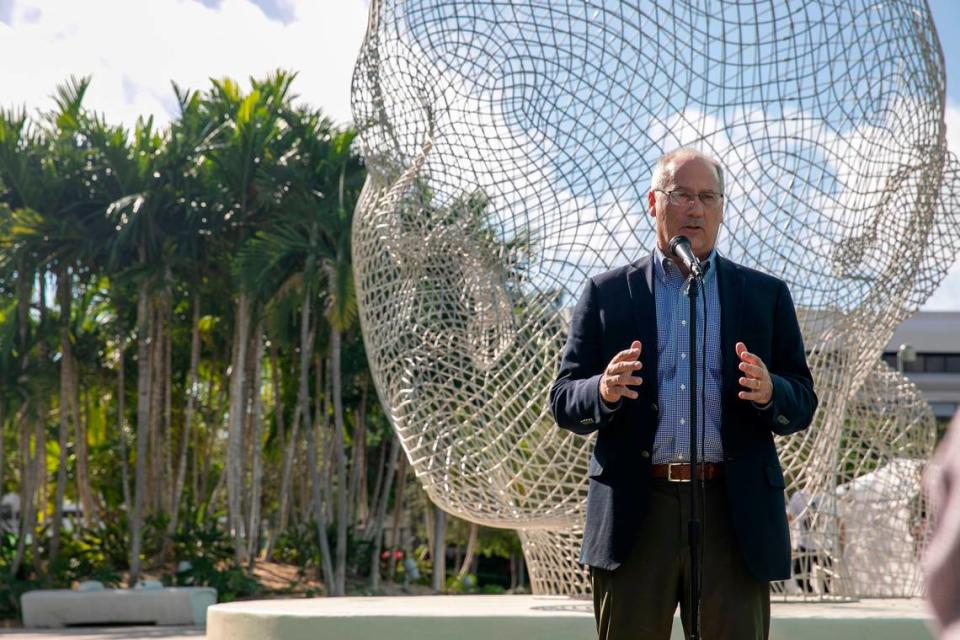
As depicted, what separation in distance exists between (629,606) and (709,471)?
36cm

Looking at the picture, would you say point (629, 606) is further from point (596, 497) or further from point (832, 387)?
point (832, 387)

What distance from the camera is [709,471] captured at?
9.70ft

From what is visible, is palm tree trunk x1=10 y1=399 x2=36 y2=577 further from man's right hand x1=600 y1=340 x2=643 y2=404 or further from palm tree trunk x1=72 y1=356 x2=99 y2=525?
man's right hand x1=600 y1=340 x2=643 y2=404

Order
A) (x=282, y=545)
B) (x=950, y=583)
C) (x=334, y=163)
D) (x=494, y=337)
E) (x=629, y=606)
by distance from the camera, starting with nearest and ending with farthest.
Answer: (x=950, y=583)
(x=629, y=606)
(x=494, y=337)
(x=334, y=163)
(x=282, y=545)

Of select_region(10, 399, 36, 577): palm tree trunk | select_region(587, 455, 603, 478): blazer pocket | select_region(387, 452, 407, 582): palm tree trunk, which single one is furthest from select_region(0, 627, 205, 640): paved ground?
Answer: select_region(587, 455, 603, 478): blazer pocket

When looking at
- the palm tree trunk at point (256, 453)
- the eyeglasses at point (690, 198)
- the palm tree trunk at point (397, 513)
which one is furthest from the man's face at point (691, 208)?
the palm tree trunk at point (397, 513)

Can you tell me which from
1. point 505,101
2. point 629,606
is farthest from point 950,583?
point 505,101

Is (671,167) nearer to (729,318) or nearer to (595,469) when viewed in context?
(729,318)

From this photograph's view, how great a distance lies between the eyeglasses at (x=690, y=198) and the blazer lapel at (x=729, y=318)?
0.65 feet

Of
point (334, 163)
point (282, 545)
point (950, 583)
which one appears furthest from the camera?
point (282, 545)

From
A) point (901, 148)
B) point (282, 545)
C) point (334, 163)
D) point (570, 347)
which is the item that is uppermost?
point (334, 163)

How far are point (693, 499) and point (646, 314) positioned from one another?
0.52m

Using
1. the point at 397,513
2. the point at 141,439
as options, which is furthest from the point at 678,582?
the point at 397,513

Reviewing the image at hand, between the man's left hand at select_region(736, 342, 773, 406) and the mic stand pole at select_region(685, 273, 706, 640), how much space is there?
0.12m
